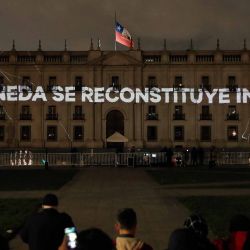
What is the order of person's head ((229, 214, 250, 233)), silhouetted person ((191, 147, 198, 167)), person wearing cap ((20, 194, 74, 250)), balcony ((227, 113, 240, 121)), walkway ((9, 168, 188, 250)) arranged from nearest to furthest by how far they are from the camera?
1. person's head ((229, 214, 250, 233))
2. person wearing cap ((20, 194, 74, 250))
3. walkway ((9, 168, 188, 250))
4. silhouetted person ((191, 147, 198, 167))
5. balcony ((227, 113, 240, 121))

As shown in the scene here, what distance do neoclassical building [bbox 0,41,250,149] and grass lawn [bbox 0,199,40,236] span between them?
4416 centimetres

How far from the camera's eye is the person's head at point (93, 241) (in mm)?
4805

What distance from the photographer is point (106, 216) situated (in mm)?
14109

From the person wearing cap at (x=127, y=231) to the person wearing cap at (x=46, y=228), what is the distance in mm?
1158

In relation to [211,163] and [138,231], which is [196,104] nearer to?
[211,163]

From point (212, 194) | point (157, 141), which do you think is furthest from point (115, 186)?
point (157, 141)

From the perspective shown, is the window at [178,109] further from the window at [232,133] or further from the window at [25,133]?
→ the window at [25,133]

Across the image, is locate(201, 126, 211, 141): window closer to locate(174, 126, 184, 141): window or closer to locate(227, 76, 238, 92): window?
locate(174, 126, 184, 141): window

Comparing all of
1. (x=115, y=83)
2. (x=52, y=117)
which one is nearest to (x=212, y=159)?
(x=115, y=83)

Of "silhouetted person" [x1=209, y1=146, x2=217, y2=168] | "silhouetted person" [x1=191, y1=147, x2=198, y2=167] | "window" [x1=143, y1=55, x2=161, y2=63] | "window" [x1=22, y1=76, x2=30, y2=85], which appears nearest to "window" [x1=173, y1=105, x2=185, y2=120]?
"window" [x1=143, y1=55, x2=161, y2=63]

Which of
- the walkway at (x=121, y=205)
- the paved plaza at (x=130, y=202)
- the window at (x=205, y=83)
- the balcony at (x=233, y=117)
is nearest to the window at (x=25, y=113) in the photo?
the window at (x=205, y=83)

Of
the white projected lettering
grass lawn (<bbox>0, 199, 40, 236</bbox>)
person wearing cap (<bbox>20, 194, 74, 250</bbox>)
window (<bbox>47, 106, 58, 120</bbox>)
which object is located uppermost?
the white projected lettering

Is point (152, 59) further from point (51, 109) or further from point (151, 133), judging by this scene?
point (51, 109)

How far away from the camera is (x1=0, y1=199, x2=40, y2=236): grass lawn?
12539 millimetres
